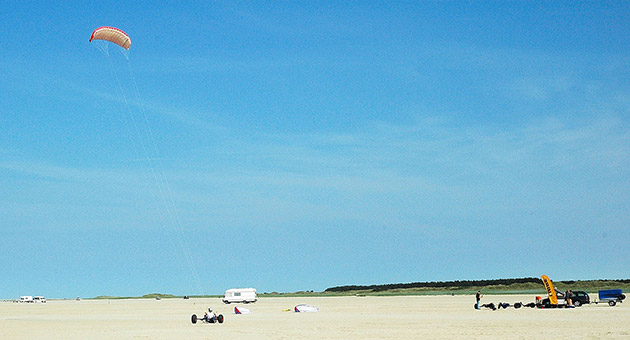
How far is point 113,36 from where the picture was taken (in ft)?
115

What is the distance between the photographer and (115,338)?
3008 cm

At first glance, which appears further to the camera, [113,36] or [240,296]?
[240,296]

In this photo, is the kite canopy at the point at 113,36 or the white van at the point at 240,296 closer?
the kite canopy at the point at 113,36

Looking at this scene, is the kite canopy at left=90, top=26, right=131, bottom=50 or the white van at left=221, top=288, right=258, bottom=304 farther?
the white van at left=221, top=288, right=258, bottom=304

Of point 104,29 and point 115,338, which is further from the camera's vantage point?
point 104,29

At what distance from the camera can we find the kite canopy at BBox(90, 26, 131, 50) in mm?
33812

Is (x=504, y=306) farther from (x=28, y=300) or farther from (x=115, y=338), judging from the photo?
(x=28, y=300)

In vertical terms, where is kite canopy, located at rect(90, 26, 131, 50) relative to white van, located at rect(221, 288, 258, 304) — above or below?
above

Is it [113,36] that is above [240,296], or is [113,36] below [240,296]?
above

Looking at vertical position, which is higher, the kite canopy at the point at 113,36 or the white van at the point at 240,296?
the kite canopy at the point at 113,36

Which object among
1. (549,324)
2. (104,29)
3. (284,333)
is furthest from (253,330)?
(104,29)

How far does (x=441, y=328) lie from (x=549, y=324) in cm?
575

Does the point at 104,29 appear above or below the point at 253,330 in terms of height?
above

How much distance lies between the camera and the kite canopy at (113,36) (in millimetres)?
33812
